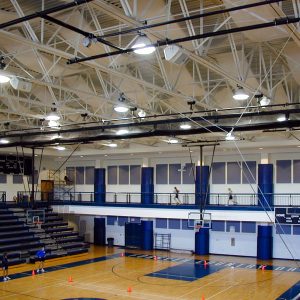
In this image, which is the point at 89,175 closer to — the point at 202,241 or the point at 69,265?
the point at 202,241

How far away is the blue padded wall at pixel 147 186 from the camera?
3984 centimetres

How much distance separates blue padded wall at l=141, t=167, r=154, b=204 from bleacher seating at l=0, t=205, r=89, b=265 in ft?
21.2

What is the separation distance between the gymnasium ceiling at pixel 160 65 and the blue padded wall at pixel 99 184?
38.8 feet

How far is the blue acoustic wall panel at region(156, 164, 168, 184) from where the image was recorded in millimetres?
40625

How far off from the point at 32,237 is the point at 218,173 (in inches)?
603

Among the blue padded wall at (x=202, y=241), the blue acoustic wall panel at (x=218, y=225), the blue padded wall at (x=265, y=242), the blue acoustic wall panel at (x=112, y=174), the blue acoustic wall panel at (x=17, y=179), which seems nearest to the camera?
the blue padded wall at (x=265, y=242)

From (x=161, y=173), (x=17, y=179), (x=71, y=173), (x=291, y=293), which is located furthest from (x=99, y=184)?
(x=291, y=293)

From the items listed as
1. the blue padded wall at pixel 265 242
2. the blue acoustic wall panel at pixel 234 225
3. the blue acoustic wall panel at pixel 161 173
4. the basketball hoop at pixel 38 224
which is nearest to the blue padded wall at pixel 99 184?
the blue acoustic wall panel at pixel 161 173

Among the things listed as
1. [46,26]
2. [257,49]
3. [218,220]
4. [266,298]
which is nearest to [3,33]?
[46,26]

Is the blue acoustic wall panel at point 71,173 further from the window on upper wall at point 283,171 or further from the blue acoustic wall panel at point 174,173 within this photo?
the window on upper wall at point 283,171

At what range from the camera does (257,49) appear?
18.7 meters

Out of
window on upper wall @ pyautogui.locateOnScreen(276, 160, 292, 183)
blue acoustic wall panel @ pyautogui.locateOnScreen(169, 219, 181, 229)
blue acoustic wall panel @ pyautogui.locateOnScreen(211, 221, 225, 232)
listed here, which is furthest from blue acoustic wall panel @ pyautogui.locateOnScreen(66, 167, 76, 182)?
window on upper wall @ pyautogui.locateOnScreen(276, 160, 292, 183)

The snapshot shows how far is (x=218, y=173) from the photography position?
3803cm

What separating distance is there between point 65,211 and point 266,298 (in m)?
21.9
